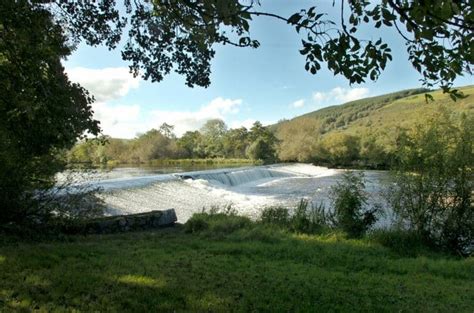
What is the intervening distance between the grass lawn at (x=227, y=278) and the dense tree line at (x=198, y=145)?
5313cm

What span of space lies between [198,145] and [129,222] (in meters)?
61.2

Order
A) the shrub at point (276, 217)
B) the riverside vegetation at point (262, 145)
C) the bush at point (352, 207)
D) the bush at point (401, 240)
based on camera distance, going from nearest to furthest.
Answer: the bush at point (401, 240)
the bush at point (352, 207)
the shrub at point (276, 217)
the riverside vegetation at point (262, 145)

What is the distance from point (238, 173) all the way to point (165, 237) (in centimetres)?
1982

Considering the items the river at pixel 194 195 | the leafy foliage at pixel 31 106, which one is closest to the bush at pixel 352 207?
the river at pixel 194 195

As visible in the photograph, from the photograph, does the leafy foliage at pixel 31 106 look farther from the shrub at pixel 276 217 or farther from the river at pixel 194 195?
the shrub at pixel 276 217

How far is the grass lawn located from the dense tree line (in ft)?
174

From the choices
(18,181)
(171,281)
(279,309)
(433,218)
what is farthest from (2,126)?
(433,218)

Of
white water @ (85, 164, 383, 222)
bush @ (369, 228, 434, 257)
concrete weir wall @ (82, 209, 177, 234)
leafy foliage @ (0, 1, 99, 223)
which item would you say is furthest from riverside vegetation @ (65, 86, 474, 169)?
leafy foliage @ (0, 1, 99, 223)

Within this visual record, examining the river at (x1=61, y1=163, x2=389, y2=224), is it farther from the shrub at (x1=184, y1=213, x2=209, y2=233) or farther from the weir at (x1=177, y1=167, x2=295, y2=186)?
the shrub at (x1=184, y1=213, x2=209, y2=233)

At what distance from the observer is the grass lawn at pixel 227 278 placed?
426 cm

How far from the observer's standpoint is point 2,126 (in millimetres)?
5875

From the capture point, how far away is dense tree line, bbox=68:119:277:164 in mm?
Result: 64250

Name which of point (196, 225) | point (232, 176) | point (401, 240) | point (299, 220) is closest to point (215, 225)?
point (196, 225)

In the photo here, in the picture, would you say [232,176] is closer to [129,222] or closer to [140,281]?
[129,222]
